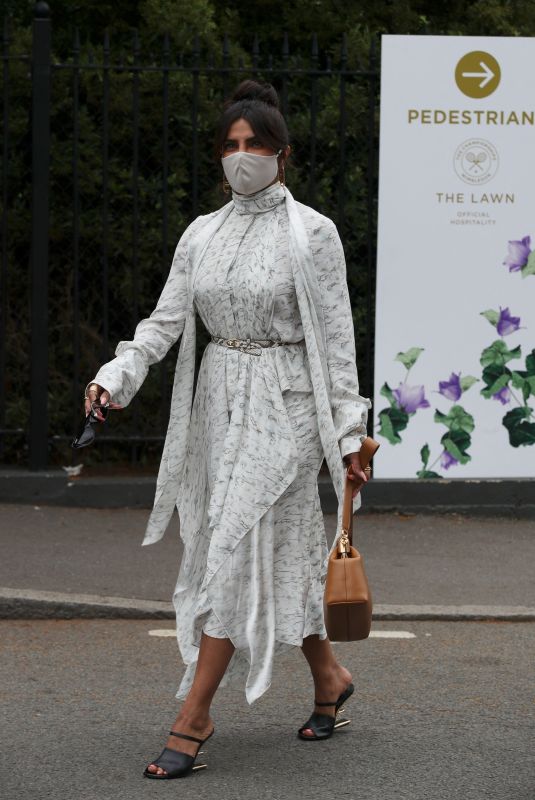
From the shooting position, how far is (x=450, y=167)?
8273 millimetres

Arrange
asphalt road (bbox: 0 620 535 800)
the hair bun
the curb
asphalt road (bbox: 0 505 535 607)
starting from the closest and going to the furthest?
1. asphalt road (bbox: 0 620 535 800)
2. the hair bun
3. the curb
4. asphalt road (bbox: 0 505 535 607)

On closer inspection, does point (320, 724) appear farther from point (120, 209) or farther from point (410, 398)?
point (120, 209)

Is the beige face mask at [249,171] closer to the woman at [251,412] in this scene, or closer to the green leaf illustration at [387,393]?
the woman at [251,412]

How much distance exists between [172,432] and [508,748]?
1.37m

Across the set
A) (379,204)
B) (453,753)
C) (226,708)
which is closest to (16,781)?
(226,708)

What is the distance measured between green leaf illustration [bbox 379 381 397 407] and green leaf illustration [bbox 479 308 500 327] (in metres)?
0.65

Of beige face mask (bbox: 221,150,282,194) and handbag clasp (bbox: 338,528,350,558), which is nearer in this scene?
handbag clasp (bbox: 338,528,350,558)

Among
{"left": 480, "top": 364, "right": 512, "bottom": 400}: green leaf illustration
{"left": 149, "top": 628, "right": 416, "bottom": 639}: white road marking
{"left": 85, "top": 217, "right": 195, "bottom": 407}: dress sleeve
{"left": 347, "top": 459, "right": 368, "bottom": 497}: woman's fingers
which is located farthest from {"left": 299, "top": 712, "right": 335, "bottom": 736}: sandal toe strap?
{"left": 480, "top": 364, "right": 512, "bottom": 400}: green leaf illustration

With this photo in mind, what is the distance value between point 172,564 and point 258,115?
10.5 feet

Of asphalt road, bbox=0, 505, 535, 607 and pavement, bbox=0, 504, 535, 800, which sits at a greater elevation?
asphalt road, bbox=0, 505, 535, 607

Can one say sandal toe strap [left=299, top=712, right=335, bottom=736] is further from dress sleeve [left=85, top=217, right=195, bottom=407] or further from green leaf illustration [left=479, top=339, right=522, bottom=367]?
green leaf illustration [left=479, top=339, right=522, bottom=367]

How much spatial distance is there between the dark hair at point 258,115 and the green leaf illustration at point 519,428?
4293 mm

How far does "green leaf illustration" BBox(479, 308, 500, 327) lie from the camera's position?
846cm

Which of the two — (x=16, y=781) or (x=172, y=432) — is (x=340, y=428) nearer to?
(x=172, y=432)
